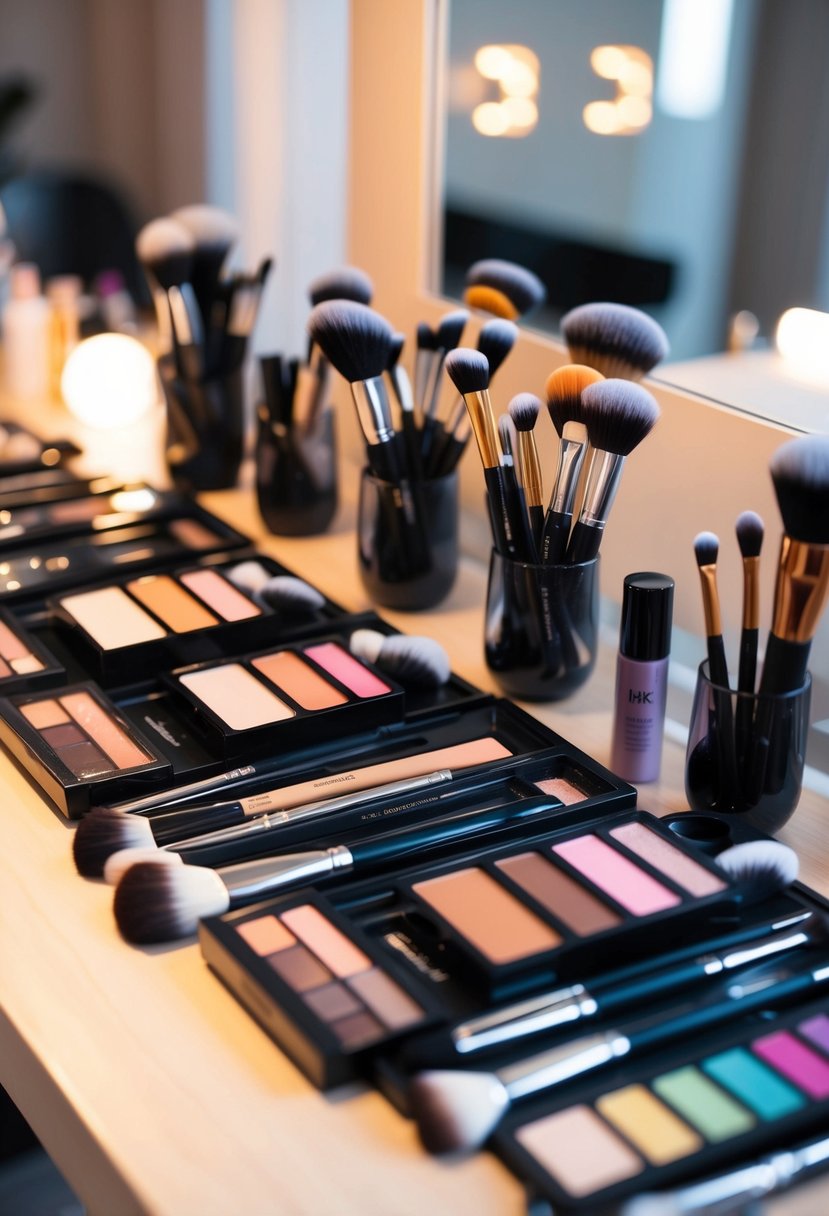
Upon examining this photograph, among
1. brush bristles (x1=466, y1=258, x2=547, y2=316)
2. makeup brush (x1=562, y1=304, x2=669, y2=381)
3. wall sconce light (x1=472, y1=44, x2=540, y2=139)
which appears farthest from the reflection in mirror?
makeup brush (x1=562, y1=304, x2=669, y2=381)

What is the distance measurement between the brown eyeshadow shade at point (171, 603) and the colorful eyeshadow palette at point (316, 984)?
0.34m

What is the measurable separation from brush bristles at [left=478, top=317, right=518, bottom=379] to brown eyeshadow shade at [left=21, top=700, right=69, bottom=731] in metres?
0.37

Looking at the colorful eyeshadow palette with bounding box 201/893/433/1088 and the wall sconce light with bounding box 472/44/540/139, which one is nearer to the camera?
the colorful eyeshadow palette with bounding box 201/893/433/1088

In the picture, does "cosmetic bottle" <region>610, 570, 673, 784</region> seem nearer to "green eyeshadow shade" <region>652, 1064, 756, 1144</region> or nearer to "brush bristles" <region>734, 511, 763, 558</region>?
"brush bristles" <region>734, 511, 763, 558</region>

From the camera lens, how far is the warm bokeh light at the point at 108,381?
1.48 meters

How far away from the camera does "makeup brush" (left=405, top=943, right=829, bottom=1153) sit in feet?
1.90

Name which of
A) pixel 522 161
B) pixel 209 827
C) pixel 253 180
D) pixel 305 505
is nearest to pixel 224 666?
pixel 209 827

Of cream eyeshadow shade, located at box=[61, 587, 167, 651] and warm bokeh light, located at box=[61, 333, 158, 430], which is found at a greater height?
warm bokeh light, located at box=[61, 333, 158, 430]

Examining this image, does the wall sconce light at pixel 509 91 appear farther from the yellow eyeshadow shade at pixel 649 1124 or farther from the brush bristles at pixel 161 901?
the yellow eyeshadow shade at pixel 649 1124

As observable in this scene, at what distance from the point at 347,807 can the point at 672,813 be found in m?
0.20

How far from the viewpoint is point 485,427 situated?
2.92ft

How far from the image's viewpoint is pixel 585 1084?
0.62m

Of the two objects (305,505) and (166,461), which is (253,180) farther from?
(305,505)

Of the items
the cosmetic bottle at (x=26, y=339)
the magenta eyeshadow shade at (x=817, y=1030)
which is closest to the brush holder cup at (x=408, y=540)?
the magenta eyeshadow shade at (x=817, y=1030)
